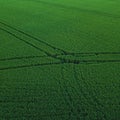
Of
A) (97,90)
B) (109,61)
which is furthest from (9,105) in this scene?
(109,61)

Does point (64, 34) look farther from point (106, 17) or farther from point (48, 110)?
point (48, 110)

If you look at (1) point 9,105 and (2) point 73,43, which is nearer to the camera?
(1) point 9,105

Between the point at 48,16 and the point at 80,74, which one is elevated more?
the point at 80,74

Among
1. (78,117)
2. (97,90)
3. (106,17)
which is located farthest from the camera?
(106,17)

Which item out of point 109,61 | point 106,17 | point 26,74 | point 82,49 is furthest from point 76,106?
point 106,17

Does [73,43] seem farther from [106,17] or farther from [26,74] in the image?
[106,17]

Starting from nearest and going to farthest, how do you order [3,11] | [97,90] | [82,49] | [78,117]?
[78,117]
[97,90]
[82,49]
[3,11]
